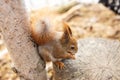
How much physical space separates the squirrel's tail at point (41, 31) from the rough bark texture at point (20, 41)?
34 mm

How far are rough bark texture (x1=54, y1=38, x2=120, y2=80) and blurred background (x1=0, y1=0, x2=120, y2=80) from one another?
1032mm

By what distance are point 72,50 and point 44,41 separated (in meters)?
0.21

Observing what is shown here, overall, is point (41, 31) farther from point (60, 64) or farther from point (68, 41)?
point (60, 64)

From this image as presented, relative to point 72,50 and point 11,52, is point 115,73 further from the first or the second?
point 11,52

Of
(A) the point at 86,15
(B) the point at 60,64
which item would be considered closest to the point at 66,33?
(B) the point at 60,64

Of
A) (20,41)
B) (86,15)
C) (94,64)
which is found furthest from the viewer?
(86,15)

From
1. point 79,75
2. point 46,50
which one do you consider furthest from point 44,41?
point 79,75

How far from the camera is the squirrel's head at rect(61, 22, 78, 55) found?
138 centimetres

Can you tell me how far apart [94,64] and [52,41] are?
1.07 ft

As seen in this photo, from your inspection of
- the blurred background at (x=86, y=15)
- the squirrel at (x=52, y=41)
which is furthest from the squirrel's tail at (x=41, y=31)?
the blurred background at (x=86, y=15)

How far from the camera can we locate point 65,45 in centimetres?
145

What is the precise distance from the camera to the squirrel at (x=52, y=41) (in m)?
1.34

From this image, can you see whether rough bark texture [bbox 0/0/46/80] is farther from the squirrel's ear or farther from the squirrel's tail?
the squirrel's ear

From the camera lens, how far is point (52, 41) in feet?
4.63
